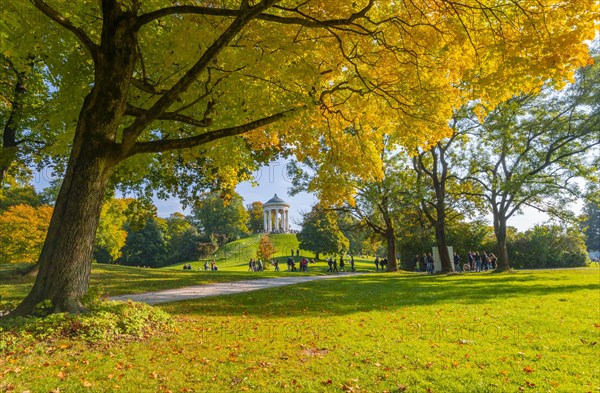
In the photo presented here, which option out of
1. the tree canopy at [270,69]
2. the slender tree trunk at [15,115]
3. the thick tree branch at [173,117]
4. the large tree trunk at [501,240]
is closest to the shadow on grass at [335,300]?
the tree canopy at [270,69]

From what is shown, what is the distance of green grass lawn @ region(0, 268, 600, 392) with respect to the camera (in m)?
4.12

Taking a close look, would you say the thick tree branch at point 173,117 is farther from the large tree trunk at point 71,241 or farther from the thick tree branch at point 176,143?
the large tree trunk at point 71,241

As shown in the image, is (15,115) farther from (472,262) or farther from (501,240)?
(472,262)

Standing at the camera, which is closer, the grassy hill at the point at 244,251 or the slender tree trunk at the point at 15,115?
the slender tree trunk at the point at 15,115

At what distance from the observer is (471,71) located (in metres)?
7.73

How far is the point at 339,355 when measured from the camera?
5.21 metres

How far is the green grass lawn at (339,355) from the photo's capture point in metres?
4.12

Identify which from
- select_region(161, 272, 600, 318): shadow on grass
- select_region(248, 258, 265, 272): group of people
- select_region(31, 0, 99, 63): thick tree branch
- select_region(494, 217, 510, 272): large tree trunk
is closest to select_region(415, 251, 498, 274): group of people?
select_region(494, 217, 510, 272): large tree trunk

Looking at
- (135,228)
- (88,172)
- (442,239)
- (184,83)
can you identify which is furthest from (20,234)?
(442,239)

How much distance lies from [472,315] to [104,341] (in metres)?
7.52

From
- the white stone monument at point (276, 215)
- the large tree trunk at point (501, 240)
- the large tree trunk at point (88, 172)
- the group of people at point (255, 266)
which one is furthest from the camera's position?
the white stone monument at point (276, 215)

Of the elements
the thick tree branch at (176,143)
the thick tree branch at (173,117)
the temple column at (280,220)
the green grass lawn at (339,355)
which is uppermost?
the temple column at (280,220)

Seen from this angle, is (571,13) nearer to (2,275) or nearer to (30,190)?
(2,275)

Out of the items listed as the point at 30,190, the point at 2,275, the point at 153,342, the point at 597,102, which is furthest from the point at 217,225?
the point at 153,342
